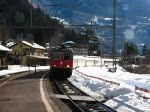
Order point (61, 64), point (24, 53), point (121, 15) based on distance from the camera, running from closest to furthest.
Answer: point (61, 64) → point (121, 15) → point (24, 53)

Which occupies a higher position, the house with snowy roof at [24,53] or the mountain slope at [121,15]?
the mountain slope at [121,15]

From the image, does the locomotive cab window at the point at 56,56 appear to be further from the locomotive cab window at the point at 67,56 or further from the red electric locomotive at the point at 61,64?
the locomotive cab window at the point at 67,56

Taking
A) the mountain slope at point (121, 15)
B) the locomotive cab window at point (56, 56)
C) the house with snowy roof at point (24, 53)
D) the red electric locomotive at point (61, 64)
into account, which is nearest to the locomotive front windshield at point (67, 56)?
the red electric locomotive at point (61, 64)

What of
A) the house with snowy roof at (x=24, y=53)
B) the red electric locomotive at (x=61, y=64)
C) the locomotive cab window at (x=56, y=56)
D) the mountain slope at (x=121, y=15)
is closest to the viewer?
the red electric locomotive at (x=61, y=64)

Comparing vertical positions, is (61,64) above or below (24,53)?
below

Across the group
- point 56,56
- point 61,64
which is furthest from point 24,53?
point 61,64

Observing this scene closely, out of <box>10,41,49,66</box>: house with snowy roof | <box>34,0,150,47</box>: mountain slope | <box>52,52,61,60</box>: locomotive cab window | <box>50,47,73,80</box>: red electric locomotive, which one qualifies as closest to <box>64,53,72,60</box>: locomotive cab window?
<box>50,47,73,80</box>: red electric locomotive

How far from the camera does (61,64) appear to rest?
44.9 meters

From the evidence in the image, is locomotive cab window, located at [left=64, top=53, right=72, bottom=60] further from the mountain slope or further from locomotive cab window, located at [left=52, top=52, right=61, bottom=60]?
the mountain slope

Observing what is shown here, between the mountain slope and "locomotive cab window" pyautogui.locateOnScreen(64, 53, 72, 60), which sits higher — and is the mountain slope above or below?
above

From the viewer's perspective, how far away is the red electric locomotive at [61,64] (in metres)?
44.7

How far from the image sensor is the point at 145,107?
49.9 feet

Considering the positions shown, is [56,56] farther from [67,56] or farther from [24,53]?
[24,53]

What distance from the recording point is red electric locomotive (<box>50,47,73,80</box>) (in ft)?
147
